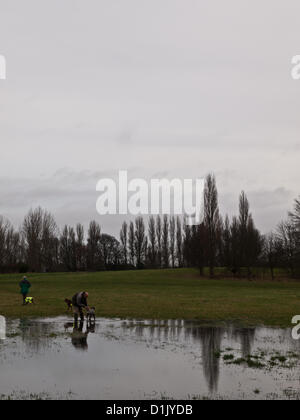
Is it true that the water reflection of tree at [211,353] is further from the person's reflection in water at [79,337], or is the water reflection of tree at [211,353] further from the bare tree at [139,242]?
the bare tree at [139,242]

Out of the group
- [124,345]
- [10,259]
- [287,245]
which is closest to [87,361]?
[124,345]

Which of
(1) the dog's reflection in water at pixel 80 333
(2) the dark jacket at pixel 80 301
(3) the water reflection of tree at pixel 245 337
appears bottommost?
(3) the water reflection of tree at pixel 245 337

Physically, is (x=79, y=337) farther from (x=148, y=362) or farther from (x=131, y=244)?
(x=131, y=244)

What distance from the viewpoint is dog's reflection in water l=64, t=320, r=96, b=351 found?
1611 centimetres

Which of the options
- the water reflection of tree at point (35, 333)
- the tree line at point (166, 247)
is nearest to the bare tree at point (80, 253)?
the tree line at point (166, 247)

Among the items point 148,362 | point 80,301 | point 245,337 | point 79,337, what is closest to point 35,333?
point 79,337

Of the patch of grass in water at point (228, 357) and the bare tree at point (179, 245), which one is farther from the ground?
the bare tree at point (179, 245)

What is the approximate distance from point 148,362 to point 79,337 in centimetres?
523

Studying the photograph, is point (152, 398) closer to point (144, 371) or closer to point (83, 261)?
point (144, 371)

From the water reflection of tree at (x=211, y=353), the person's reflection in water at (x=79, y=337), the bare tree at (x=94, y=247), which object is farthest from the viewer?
the bare tree at (x=94, y=247)

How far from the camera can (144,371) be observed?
12.3 m

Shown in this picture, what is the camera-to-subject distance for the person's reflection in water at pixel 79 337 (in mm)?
15930

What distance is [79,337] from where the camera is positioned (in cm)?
1784

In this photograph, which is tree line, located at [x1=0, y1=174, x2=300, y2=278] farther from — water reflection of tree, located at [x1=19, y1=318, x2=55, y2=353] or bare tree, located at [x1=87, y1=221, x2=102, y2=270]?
water reflection of tree, located at [x1=19, y1=318, x2=55, y2=353]
